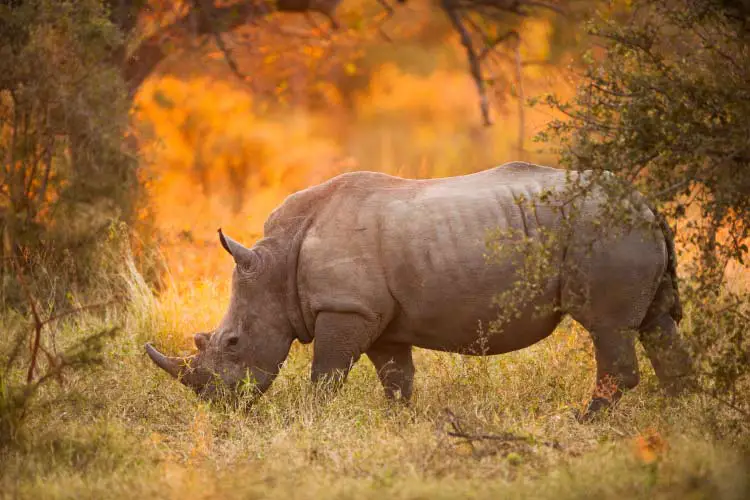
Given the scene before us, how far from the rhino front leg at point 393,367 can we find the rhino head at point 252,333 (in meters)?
0.68

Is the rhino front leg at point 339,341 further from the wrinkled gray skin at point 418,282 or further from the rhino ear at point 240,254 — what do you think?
the rhino ear at point 240,254

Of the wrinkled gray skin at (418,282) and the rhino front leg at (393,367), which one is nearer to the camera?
the wrinkled gray skin at (418,282)

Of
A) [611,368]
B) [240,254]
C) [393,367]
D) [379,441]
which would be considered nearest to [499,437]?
[379,441]

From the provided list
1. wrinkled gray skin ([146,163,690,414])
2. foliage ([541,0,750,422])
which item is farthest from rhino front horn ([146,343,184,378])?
foliage ([541,0,750,422])

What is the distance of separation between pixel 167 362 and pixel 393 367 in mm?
1501

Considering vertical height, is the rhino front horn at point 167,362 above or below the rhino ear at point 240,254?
below

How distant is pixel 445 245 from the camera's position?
6.39 meters

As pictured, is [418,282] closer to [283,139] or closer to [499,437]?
[499,437]

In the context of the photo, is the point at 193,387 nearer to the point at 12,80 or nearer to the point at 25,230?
the point at 25,230

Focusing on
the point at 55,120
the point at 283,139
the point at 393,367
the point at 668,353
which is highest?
the point at 55,120

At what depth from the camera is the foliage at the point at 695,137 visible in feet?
17.5

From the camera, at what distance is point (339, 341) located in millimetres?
6449

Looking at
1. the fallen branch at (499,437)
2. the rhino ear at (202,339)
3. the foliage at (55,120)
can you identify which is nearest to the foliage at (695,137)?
the fallen branch at (499,437)

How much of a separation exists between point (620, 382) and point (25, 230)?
13.0ft
